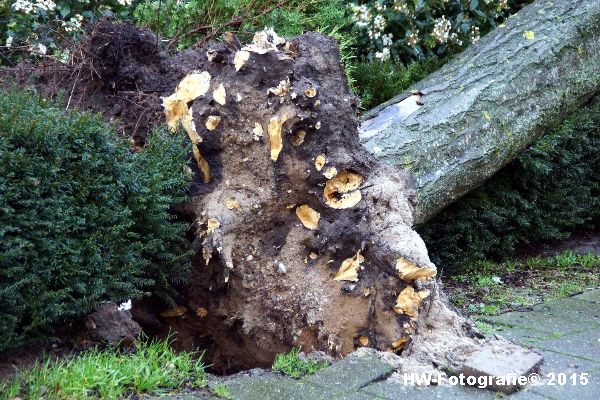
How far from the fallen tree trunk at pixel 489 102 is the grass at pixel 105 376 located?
7.53 ft

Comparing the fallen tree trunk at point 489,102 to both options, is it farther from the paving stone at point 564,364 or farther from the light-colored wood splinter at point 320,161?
the paving stone at point 564,364

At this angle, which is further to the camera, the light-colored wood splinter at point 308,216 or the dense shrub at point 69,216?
the light-colored wood splinter at point 308,216

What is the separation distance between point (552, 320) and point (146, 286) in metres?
2.72

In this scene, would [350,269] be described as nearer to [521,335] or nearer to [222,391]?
[222,391]

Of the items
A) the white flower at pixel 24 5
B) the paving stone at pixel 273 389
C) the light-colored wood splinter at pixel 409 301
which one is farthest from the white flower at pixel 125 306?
the white flower at pixel 24 5

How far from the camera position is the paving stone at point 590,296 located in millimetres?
5355

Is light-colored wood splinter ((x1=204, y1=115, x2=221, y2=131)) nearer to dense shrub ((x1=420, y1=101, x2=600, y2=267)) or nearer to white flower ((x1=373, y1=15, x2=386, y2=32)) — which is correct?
dense shrub ((x1=420, y1=101, x2=600, y2=267))

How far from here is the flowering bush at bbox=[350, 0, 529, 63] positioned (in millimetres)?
7062

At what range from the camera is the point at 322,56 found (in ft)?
13.3

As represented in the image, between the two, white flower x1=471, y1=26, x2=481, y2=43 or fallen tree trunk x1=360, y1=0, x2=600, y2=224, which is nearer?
fallen tree trunk x1=360, y1=0, x2=600, y2=224

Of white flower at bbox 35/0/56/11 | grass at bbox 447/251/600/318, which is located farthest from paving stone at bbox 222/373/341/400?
white flower at bbox 35/0/56/11

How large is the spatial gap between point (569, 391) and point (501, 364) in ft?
1.03

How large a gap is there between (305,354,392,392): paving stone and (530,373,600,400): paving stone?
0.69m

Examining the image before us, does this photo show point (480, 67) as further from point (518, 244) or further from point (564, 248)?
point (564, 248)
